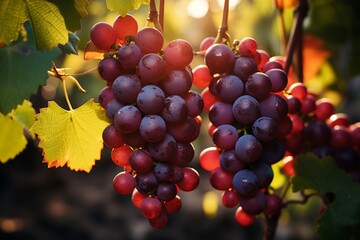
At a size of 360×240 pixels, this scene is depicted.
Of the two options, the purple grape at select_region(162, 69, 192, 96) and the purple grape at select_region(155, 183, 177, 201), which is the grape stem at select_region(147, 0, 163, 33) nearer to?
the purple grape at select_region(162, 69, 192, 96)

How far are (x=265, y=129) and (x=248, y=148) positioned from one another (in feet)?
0.11

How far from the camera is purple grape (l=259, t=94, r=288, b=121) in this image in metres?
0.73

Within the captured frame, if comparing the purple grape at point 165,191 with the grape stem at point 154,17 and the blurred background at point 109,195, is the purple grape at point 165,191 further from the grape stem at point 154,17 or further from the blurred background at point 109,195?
the blurred background at point 109,195

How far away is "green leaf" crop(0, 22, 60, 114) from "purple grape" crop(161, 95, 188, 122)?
232 millimetres

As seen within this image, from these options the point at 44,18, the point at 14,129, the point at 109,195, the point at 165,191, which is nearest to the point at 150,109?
the point at 165,191

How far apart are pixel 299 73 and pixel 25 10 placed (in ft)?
2.13

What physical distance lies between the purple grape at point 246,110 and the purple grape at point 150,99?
0.37 ft

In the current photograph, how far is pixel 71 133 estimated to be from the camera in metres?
0.82

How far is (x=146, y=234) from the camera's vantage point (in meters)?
3.39

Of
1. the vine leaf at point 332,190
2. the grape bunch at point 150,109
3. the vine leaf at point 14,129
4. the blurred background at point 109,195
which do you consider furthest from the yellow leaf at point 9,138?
the blurred background at point 109,195

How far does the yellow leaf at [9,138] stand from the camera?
928 millimetres

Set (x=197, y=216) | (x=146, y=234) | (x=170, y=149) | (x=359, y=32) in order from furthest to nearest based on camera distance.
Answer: (x=197, y=216), (x=146, y=234), (x=359, y=32), (x=170, y=149)

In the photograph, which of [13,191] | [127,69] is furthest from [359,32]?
[13,191]

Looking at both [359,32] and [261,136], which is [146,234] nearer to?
[359,32]
